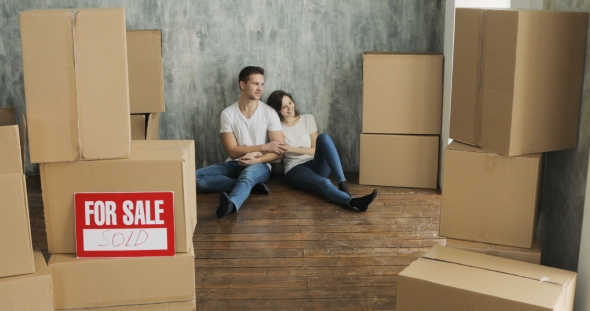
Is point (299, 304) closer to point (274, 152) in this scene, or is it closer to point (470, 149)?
point (470, 149)

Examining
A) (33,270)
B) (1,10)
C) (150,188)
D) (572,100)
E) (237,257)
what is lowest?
(237,257)

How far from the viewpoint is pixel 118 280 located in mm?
2379

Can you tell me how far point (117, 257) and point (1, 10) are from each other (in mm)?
2733

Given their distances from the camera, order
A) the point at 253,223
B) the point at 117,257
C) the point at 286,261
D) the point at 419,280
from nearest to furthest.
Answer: the point at 419,280 → the point at 117,257 → the point at 286,261 → the point at 253,223

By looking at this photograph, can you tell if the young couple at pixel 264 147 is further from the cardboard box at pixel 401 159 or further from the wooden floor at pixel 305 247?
the cardboard box at pixel 401 159

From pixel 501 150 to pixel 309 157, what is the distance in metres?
2.15

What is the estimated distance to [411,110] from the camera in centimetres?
434

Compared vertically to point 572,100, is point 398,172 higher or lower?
lower

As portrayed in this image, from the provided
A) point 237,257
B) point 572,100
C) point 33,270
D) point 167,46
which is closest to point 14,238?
point 33,270

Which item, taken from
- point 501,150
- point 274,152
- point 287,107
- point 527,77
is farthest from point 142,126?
point 527,77

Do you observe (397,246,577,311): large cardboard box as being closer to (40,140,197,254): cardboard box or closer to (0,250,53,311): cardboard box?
(40,140,197,254): cardboard box

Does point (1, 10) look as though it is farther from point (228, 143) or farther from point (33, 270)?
point (33, 270)

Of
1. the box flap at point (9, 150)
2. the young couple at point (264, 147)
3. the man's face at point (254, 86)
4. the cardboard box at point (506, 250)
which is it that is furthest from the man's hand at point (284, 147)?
the box flap at point (9, 150)

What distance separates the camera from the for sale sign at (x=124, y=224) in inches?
91.6
